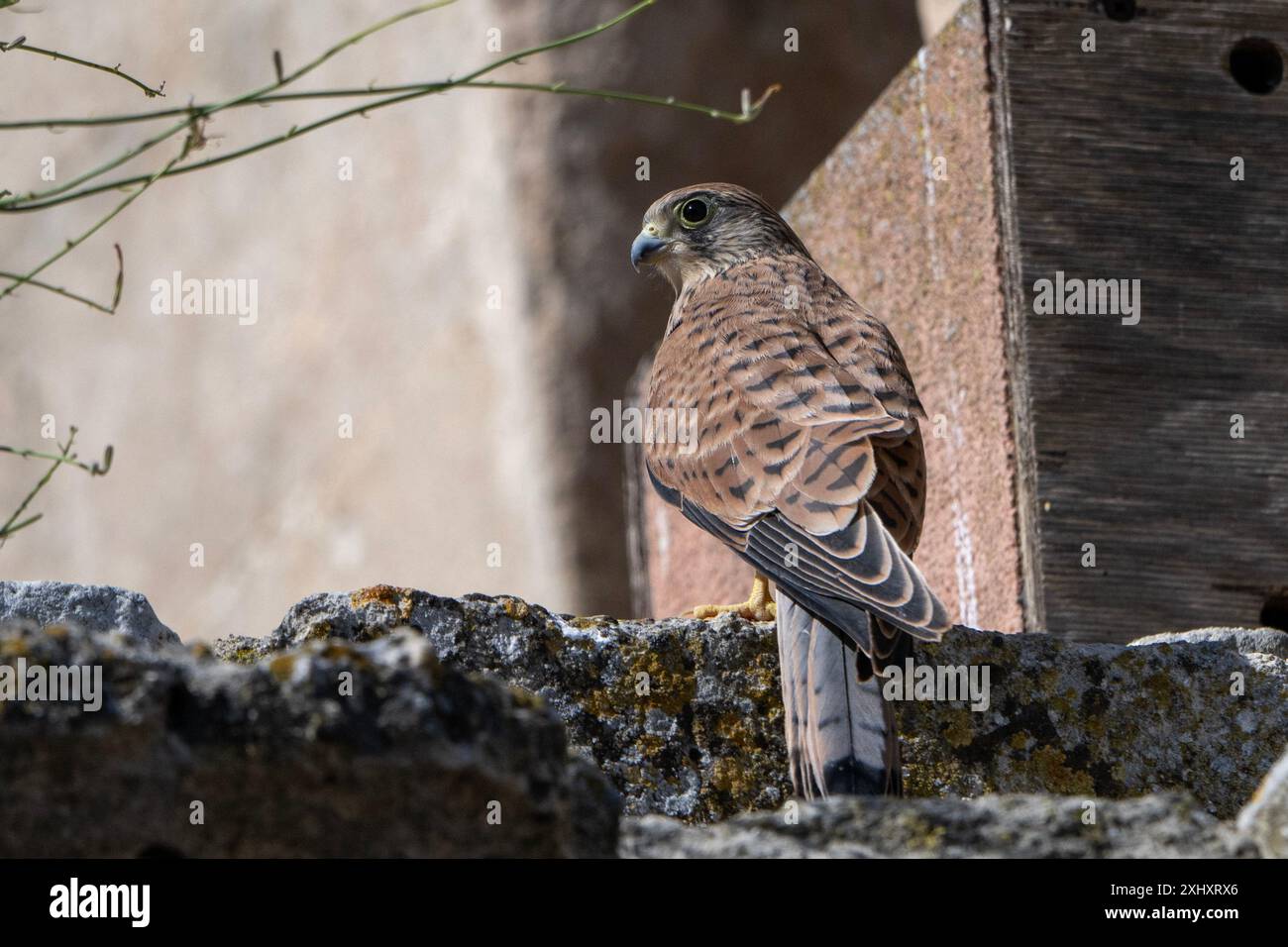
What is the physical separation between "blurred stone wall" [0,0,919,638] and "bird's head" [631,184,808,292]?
12.3 feet

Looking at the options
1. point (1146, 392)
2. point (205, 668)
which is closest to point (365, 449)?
point (1146, 392)

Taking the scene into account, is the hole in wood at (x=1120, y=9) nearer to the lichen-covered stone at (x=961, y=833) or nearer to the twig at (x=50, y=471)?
the twig at (x=50, y=471)

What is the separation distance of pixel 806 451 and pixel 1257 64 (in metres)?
1.76

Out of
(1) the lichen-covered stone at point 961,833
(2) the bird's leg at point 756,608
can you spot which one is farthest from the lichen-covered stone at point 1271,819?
(2) the bird's leg at point 756,608

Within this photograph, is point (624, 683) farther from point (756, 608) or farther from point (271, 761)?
point (271, 761)

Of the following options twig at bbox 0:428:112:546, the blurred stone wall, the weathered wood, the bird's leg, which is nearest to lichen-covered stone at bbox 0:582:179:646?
twig at bbox 0:428:112:546

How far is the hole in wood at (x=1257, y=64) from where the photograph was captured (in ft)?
13.6

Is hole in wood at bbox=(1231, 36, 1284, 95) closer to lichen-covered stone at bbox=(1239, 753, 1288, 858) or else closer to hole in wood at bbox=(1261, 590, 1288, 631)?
hole in wood at bbox=(1261, 590, 1288, 631)

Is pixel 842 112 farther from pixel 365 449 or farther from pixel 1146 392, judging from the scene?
pixel 1146 392

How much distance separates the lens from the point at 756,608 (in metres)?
3.52

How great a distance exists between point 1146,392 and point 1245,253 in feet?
1.35

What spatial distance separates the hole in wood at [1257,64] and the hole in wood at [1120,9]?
0.26 meters

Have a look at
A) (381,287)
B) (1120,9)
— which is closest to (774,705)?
(1120,9)
